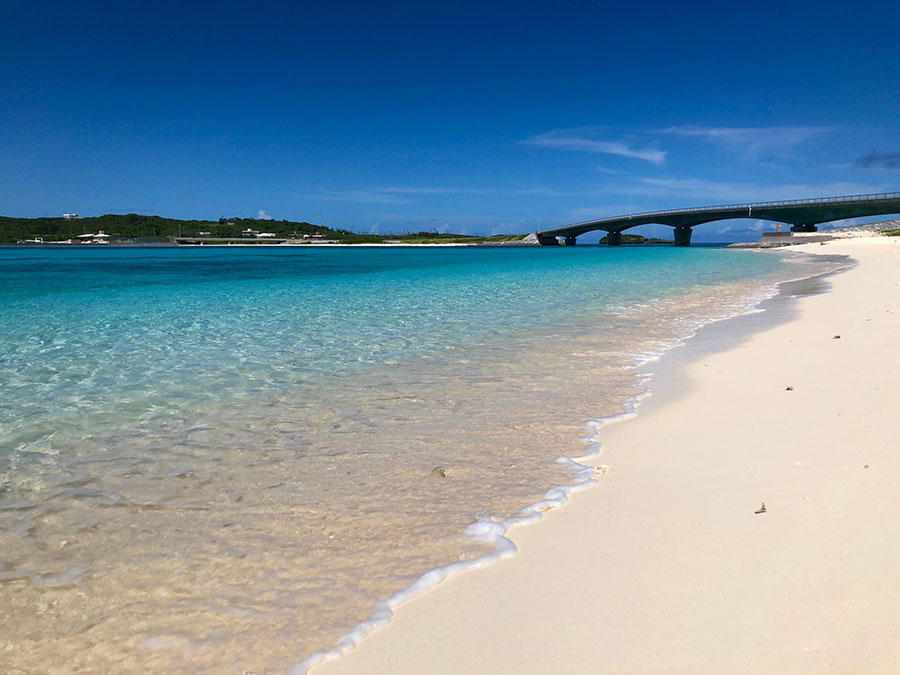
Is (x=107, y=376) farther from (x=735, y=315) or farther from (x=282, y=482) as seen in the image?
(x=735, y=315)

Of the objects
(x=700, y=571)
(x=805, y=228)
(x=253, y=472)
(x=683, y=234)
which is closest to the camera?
(x=700, y=571)

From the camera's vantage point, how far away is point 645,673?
221 cm

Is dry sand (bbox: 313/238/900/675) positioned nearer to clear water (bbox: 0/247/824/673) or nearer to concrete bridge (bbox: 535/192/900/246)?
clear water (bbox: 0/247/824/673)

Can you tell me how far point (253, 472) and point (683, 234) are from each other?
139409 mm

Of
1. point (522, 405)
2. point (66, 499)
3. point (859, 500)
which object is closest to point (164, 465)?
point (66, 499)

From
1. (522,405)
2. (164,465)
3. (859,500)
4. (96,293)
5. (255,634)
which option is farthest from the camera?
(96,293)

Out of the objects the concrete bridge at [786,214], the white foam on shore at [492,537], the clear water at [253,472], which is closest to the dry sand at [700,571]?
the white foam on shore at [492,537]

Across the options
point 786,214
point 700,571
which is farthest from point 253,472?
point 786,214

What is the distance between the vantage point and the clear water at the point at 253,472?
271 centimetres

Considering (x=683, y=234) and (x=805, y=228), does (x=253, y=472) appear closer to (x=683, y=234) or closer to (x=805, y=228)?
(x=805, y=228)

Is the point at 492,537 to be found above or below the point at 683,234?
below

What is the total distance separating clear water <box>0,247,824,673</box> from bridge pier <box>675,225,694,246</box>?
129m

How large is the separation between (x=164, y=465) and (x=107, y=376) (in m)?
4.05

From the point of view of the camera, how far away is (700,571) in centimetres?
285
